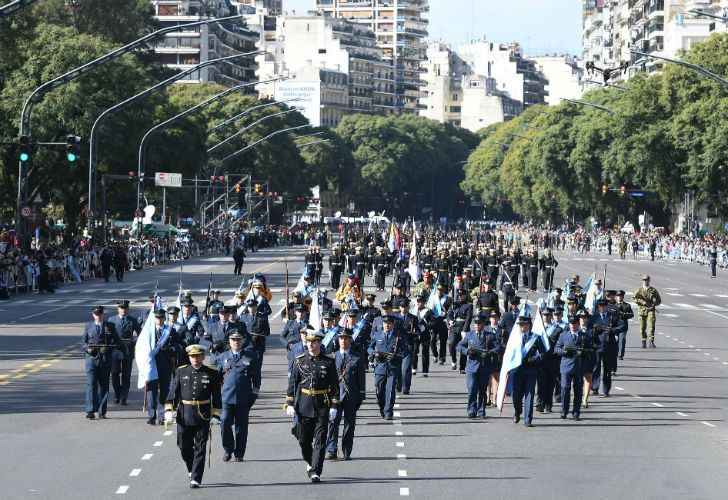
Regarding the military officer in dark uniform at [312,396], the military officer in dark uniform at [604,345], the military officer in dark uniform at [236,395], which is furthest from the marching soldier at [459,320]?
the military officer in dark uniform at [312,396]

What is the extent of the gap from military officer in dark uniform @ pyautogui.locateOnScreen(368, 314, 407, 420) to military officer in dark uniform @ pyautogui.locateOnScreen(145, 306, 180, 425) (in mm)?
2714

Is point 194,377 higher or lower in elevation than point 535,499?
higher

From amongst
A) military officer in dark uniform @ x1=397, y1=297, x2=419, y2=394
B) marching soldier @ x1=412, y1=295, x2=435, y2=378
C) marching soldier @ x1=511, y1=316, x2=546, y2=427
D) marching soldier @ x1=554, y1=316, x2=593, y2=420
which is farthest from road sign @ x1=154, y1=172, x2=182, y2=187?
marching soldier @ x1=511, y1=316, x2=546, y2=427

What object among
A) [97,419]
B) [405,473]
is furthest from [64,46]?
[405,473]

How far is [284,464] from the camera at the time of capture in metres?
18.9

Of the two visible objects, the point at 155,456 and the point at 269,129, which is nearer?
the point at 155,456

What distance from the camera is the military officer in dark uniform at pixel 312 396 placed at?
58.1 ft

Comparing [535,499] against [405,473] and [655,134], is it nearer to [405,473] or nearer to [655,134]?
[405,473]

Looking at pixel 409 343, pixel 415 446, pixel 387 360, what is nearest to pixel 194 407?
pixel 415 446

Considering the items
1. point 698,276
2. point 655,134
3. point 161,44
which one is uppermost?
point 161,44

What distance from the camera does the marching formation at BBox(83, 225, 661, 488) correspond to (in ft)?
58.2

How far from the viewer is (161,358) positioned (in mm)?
23062

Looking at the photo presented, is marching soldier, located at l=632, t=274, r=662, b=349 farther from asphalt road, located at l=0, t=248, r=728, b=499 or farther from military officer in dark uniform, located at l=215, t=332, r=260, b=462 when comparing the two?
military officer in dark uniform, located at l=215, t=332, r=260, b=462

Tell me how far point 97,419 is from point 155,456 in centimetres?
391
